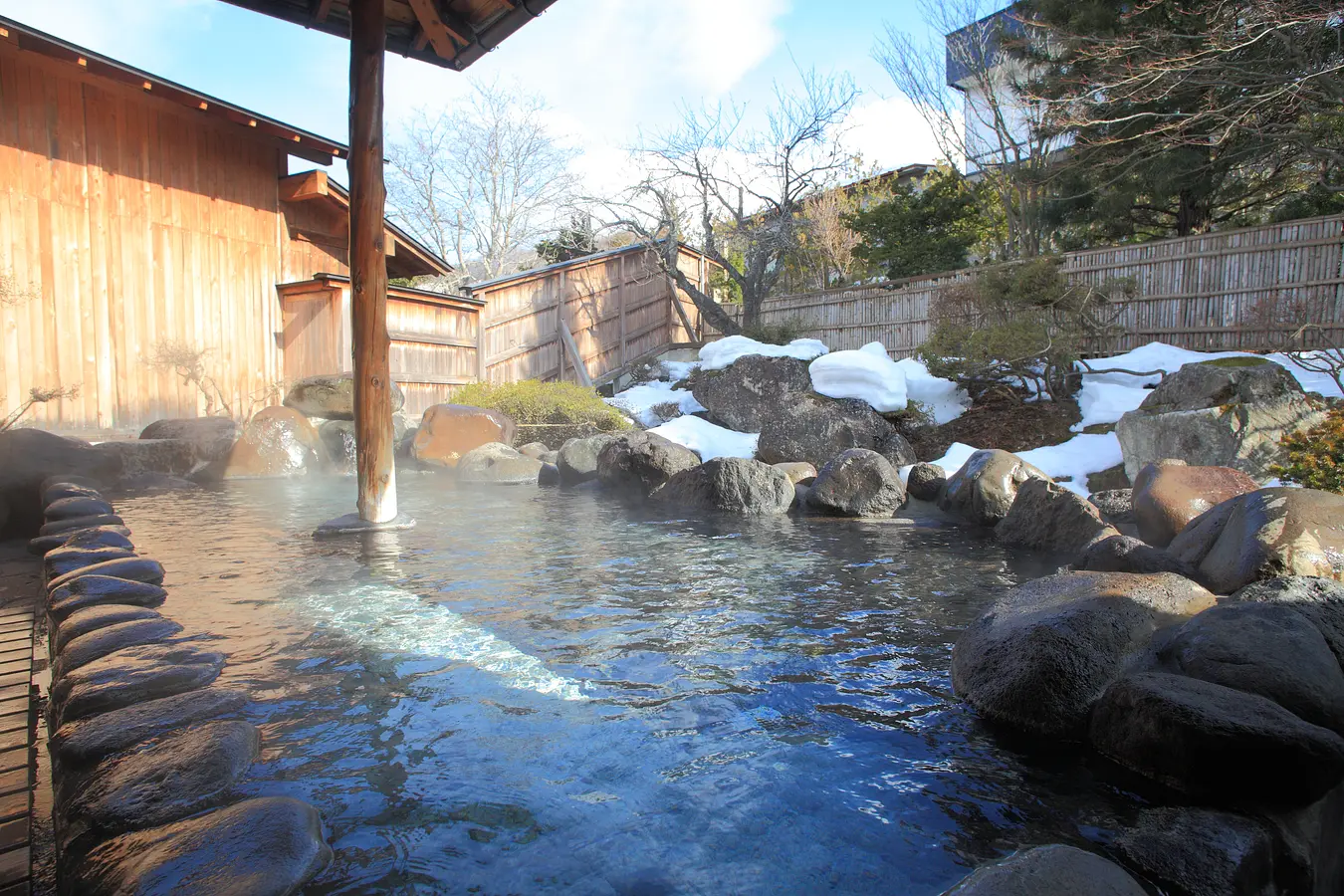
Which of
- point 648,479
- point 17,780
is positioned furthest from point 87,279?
point 17,780

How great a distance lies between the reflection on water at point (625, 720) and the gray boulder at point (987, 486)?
1.62 metres

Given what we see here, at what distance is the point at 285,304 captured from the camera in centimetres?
1244

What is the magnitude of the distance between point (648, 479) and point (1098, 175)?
35.6 ft

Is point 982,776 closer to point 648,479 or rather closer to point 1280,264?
point 648,479

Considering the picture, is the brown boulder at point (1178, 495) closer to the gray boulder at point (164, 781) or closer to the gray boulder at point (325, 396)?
the gray boulder at point (164, 781)

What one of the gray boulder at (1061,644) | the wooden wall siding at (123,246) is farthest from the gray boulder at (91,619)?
the wooden wall siding at (123,246)

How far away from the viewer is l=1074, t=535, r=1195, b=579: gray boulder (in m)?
4.72

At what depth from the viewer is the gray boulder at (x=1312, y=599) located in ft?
9.91

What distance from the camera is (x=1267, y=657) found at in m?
2.63

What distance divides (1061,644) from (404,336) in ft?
39.8

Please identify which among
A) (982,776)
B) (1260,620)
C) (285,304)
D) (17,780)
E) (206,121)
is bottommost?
(982,776)

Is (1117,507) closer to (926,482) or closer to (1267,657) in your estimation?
(926,482)

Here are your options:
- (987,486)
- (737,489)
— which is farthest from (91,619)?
(987,486)

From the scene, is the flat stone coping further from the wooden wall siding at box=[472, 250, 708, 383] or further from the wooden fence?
the wooden fence
